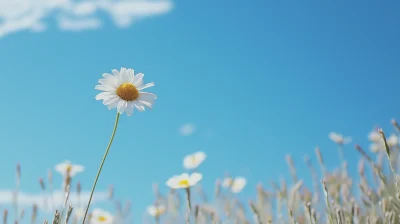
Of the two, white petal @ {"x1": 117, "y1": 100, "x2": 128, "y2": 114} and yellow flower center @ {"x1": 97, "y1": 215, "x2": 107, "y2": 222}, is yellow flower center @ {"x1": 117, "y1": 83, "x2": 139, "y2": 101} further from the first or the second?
yellow flower center @ {"x1": 97, "y1": 215, "x2": 107, "y2": 222}

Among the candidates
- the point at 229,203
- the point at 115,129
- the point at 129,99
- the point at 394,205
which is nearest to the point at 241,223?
the point at 229,203

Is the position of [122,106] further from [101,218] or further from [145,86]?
[101,218]

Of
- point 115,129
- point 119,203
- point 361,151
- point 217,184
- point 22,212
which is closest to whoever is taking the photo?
point 115,129

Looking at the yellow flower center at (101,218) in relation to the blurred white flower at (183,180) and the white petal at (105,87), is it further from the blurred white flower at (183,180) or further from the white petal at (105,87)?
the white petal at (105,87)

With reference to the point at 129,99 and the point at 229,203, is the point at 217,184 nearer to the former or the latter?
the point at 229,203

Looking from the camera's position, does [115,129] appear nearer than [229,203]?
Yes

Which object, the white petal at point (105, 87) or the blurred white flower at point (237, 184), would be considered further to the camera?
the blurred white flower at point (237, 184)

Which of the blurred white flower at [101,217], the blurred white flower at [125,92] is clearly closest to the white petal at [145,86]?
the blurred white flower at [125,92]

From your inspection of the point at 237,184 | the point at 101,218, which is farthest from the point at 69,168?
the point at 237,184
